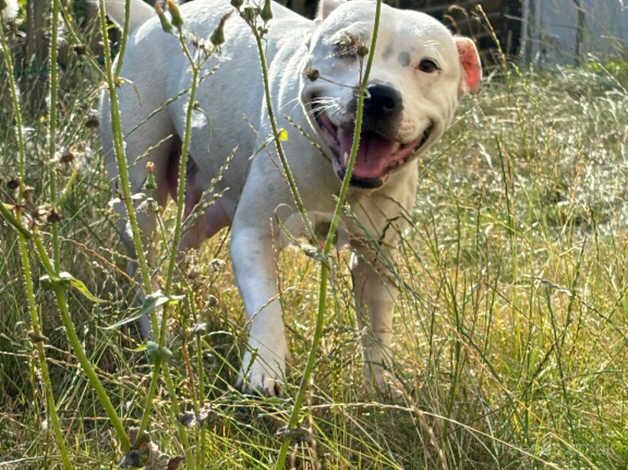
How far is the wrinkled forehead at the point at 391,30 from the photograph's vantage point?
3488 mm

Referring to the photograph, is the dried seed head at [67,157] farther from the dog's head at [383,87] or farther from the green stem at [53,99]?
the dog's head at [383,87]

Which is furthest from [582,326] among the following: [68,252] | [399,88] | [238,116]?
[68,252]

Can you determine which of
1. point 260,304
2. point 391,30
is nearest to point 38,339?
point 260,304

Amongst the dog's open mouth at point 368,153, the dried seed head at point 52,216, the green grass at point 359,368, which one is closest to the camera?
the dried seed head at point 52,216

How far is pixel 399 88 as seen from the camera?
3.38 meters

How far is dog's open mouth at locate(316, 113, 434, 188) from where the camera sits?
342 cm

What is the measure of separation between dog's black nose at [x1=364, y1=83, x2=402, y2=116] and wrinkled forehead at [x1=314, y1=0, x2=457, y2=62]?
201 millimetres

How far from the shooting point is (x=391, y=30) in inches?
138

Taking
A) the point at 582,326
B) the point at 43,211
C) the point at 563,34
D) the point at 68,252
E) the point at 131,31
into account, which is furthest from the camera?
the point at 563,34

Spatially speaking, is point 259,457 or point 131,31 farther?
point 131,31

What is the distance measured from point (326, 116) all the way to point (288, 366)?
2.36ft

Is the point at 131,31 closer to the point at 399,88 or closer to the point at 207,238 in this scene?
the point at 207,238

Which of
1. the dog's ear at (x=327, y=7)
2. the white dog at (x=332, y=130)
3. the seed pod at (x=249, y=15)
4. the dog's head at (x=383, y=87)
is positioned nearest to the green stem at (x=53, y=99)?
the seed pod at (x=249, y=15)

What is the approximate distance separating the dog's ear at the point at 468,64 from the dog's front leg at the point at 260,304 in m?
0.79
